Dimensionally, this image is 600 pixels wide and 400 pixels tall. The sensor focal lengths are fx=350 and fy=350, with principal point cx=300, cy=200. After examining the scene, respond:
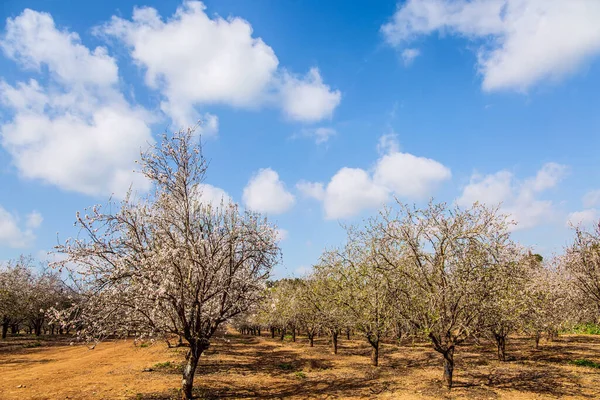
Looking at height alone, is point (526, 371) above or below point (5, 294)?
below

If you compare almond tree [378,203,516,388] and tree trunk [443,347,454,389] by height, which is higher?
almond tree [378,203,516,388]

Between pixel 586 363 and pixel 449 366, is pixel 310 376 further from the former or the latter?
pixel 586 363

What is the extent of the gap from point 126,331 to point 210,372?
1137 cm

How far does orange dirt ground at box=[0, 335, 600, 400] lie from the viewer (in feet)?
60.5

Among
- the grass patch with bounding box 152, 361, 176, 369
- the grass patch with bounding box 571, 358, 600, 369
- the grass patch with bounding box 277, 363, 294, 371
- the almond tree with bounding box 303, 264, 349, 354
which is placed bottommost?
the grass patch with bounding box 277, 363, 294, 371

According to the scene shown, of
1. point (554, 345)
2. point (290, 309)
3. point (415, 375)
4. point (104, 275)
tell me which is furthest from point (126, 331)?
point (554, 345)

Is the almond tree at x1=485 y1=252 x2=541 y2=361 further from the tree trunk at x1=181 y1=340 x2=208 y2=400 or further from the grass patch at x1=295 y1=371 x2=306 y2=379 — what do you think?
the tree trunk at x1=181 y1=340 x2=208 y2=400

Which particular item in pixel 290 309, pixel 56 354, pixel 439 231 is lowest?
pixel 56 354

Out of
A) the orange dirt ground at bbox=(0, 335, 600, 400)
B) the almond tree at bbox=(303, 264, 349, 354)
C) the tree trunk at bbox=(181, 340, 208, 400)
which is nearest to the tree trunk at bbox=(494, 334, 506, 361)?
the orange dirt ground at bbox=(0, 335, 600, 400)

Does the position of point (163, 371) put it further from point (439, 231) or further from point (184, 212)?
point (439, 231)

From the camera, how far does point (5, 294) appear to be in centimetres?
4506

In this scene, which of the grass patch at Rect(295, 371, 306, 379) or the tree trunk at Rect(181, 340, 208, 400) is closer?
the tree trunk at Rect(181, 340, 208, 400)

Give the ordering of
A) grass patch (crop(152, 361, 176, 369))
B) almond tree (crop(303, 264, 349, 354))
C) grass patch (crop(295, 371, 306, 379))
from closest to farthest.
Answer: grass patch (crop(295, 371, 306, 379)) < grass patch (crop(152, 361, 176, 369)) < almond tree (crop(303, 264, 349, 354))

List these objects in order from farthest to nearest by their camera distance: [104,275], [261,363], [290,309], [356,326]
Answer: [290,309] < [261,363] < [356,326] < [104,275]
